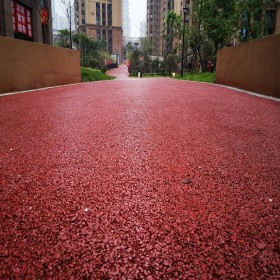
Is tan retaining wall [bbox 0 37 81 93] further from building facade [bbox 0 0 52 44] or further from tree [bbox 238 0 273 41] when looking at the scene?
tree [bbox 238 0 273 41]

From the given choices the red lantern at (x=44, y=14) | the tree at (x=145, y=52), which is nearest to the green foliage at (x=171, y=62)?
the tree at (x=145, y=52)

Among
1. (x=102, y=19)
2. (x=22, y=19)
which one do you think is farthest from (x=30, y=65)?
(x=102, y=19)

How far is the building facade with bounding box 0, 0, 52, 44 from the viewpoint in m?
13.3

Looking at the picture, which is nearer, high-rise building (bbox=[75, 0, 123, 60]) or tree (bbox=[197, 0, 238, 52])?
tree (bbox=[197, 0, 238, 52])

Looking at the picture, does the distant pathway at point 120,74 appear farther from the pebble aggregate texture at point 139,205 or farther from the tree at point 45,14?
the pebble aggregate texture at point 139,205

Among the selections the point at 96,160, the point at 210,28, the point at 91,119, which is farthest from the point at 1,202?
the point at 210,28

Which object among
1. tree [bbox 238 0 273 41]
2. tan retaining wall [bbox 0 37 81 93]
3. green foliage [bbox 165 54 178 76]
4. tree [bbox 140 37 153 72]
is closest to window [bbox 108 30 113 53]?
tree [bbox 140 37 153 72]

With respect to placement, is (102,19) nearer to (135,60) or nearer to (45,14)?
(135,60)

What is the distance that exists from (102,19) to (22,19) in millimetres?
78949

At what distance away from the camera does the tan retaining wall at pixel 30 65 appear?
7.50 metres

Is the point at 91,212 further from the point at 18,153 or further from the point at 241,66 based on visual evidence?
the point at 241,66

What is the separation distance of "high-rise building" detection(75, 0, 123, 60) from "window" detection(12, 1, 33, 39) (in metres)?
71.3

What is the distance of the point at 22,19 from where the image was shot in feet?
51.9

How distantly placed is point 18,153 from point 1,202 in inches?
39.0
